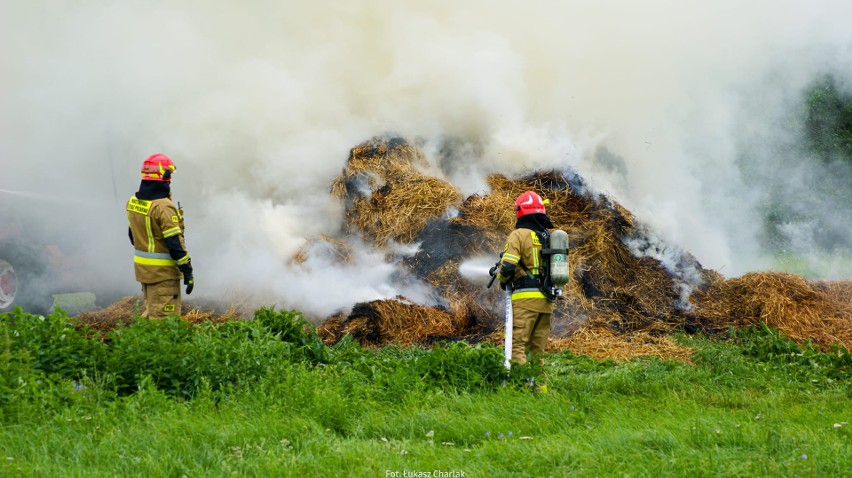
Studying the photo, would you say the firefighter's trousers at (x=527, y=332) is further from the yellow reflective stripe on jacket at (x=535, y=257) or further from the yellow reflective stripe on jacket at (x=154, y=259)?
the yellow reflective stripe on jacket at (x=154, y=259)

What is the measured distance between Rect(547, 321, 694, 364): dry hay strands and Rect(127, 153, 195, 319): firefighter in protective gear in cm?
463

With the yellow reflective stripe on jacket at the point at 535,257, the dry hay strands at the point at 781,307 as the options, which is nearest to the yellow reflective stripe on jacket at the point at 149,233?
the yellow reflective stripe on jacket at the point at 535,257

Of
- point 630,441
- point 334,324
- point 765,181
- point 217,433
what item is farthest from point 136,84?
point 765,181

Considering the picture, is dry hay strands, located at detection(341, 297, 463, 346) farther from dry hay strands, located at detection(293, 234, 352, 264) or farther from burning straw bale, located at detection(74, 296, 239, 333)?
burning straw bale, located at detection(74, 296, 239, 333)

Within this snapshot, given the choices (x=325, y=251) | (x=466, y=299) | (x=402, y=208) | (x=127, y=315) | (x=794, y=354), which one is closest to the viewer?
(x=794, y=354)

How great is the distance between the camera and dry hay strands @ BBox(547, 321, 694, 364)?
939 cm

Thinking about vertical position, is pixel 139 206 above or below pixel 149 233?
above

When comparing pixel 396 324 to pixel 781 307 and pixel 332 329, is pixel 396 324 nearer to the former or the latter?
pixel 332 329

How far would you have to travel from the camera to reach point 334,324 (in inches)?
414

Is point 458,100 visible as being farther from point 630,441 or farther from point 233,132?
point 630,441

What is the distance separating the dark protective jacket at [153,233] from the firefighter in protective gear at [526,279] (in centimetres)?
343

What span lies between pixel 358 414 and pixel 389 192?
683cm

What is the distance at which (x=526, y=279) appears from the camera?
26.0 feet

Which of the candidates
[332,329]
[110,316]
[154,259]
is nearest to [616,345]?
[332,329]
